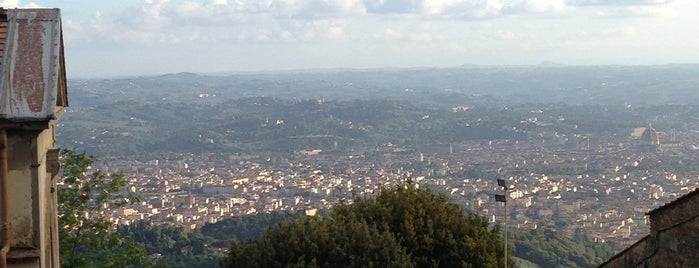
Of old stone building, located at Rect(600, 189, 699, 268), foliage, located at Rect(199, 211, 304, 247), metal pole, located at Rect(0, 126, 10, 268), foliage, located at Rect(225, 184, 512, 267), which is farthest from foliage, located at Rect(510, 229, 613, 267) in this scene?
metal pole, located at Rect(0, 126, 10, 268)

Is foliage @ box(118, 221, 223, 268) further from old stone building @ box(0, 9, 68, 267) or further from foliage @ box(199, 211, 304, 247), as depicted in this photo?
old stone building @ box(0, 9, 68, 267)

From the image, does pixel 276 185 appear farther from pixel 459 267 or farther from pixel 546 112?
pixel 546 112

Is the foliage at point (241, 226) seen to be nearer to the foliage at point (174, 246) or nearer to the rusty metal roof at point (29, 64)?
the foliage at point (174, 246)

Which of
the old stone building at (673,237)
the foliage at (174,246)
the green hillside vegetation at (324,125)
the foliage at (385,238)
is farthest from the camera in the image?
the green hillside vegetation at (324,125)

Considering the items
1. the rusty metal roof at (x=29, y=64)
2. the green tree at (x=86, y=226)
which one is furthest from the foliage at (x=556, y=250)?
the rusty metal roof at (x=29, y=64)

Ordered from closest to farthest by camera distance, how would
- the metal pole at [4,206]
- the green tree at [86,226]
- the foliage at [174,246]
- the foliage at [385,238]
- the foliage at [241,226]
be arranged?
1. the metal pole at [4,206]
2. the foliage at [385,238]
3. the green tree at [86,226]
4. the foliage at [174,246]
5. the foliage at [241,226]

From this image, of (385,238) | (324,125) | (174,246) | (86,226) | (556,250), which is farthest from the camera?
(324,125)

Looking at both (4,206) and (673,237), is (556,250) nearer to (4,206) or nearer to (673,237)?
(673,237)

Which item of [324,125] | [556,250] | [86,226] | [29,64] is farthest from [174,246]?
[324,125]
